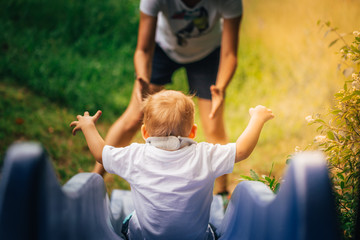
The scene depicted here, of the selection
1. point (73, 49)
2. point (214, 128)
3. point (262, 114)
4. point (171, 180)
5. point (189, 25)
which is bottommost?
point (171, 180)

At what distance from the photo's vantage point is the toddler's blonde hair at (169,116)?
4.34 ft

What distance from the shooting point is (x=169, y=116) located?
1322 millimetres

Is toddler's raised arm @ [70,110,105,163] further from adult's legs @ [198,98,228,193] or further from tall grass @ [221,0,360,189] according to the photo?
tall grass @ [221,0,360,189]

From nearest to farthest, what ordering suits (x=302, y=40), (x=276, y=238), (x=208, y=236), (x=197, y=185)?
(x=276, y=238) → (x=197, y=185) → (x=208, y=236) → (x=302, y=40)

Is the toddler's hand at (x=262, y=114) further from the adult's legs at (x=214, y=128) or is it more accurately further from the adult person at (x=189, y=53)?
the adult's legs at (x=214, y=128)

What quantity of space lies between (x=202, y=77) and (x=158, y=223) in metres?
1.23

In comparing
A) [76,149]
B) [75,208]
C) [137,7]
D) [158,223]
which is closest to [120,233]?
[158,223]

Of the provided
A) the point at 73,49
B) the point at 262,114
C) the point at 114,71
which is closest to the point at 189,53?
the point at 262,114

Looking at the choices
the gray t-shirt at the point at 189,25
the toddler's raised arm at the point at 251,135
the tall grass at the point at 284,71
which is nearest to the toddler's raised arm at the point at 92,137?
the toddler's raised arm at the point at 251,135

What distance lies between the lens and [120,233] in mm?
1590

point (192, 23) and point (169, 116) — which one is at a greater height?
point (192, 23)

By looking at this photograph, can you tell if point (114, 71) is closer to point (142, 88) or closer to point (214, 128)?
point (214, 128)

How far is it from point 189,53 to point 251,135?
1077 millimetres

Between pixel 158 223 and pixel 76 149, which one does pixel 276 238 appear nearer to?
pixel 158 223
